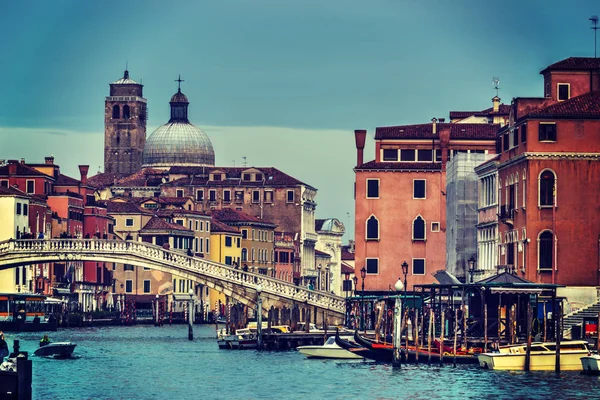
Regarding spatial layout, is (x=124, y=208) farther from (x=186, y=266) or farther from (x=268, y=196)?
(x=186, y=266)

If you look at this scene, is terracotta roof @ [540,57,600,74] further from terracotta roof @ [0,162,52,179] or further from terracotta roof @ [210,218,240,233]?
terracotta roof @ [210,218,240,233]

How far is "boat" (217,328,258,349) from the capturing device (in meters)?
74.4

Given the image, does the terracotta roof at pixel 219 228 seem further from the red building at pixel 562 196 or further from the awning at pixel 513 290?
the awning at pixel 513 290

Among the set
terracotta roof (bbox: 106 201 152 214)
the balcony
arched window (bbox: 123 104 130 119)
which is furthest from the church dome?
the balcony

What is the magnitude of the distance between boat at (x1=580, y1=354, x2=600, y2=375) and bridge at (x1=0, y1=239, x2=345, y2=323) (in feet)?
86.4

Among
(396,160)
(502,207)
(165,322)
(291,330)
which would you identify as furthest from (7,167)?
(502,207)

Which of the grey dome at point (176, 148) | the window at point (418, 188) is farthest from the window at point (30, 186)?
the grey dome at point (176, 148)

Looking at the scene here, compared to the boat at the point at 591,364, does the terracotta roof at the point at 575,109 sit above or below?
above

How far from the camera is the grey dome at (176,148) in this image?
171500mm

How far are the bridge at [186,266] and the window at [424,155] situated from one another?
923cm

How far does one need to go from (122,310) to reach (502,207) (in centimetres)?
5777

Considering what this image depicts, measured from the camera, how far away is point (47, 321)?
93375 mm

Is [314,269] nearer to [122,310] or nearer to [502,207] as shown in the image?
[122,310]

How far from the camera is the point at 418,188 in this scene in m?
85.6
